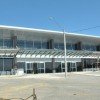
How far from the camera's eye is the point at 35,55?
5441cm

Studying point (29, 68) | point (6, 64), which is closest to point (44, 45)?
point (29, 68)

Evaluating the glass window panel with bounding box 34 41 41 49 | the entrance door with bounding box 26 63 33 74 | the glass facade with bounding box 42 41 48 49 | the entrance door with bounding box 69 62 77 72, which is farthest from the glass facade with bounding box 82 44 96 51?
the entrance door with bounding box 26 63 33 74

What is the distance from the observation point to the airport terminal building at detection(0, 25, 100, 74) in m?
51.1

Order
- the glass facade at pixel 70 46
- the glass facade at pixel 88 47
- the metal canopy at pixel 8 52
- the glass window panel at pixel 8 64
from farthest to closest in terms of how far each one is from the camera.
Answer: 1. the glass facade at pixel 88 47
2. the glass facade at pixel 70 46
3. the glass window panel at pixel 8 64
4. the metal canopy at pixel 8 52

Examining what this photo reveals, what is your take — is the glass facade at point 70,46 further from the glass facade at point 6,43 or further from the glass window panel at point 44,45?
the glass facade at point 6,43

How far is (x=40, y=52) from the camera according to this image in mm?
54000

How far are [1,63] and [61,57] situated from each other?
42.7 feet

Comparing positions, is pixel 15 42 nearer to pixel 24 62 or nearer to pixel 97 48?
pixel 24 62

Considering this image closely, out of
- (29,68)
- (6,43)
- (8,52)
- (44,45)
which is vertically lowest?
(29,68)

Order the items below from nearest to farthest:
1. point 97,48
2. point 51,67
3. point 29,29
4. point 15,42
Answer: point 29,29
point 15,42
point 51,67
point 97,48

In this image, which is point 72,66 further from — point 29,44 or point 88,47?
point 29,44

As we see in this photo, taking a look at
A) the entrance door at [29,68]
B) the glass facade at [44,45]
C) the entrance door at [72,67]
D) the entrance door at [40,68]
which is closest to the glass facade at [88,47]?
the entrance door at [72,67]

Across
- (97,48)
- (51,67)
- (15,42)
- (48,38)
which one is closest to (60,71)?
(51,67)

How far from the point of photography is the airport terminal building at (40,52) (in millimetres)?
51062
